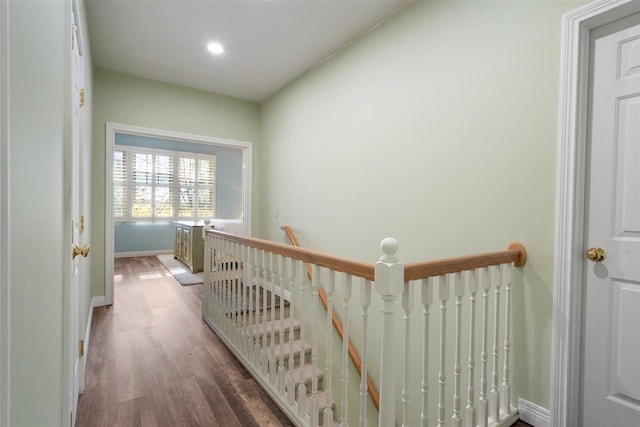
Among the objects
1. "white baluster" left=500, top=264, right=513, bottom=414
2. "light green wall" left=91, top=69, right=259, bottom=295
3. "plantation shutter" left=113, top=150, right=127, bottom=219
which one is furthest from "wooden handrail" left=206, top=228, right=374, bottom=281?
"plantation shutter" left=113, top=150, right=127, bottom=219

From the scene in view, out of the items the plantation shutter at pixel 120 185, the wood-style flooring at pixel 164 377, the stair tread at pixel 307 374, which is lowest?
the stair tread at pixel 307 374

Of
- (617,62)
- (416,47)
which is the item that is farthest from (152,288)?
(617,62)

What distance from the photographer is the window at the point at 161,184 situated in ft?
22.0

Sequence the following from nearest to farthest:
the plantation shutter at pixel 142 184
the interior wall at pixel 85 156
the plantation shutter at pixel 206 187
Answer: the interior wall at pixel 85 156, the plantation shutter at pixel 142 184, the plantation shutter at pixel 206 187

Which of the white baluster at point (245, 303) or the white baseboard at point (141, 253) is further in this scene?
the white baseboard at point (141, 253)

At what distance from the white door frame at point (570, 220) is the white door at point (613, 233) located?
4 cm

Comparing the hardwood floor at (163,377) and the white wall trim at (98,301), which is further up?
the white wall trim at (98,301)

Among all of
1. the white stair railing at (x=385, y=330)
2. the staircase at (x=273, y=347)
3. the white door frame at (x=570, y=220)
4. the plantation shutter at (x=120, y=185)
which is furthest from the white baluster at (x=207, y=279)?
the plantation shutter at (x=120, y=185)

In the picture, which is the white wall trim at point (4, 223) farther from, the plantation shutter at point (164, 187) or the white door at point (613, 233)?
the plantation shutter at point (164, 187)

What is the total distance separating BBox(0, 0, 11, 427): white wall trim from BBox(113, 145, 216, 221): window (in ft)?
22.7

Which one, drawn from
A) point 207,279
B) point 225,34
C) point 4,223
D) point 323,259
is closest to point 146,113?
point 225,34

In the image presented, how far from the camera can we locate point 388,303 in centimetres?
113

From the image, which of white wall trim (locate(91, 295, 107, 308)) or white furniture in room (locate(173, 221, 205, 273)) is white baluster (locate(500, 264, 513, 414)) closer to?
white wall trim (locate(91, 295, 107, 308))

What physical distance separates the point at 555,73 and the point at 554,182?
55 cm
